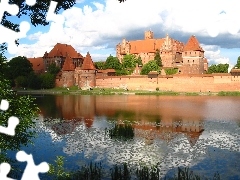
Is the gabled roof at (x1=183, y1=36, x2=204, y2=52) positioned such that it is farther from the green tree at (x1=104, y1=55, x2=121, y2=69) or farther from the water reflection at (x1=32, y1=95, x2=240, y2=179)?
the water reflection at (x1=32, y1=95, x2=240, y2=179)

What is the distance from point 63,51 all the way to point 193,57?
29817mm

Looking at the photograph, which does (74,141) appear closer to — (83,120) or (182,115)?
(83,120)

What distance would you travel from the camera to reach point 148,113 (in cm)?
2492

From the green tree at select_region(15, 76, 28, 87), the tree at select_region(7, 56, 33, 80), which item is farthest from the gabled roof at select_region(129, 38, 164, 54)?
the green tree at select_region(15, 76, 28, 87)

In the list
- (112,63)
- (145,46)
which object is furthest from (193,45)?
(145,46)

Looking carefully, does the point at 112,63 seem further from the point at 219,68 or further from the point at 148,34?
the point at 219,68

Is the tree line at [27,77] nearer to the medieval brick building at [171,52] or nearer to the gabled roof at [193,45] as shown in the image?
the medieval brick building at [171,52]

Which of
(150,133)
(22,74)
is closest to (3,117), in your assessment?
(150,133)

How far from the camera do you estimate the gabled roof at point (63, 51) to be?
7194 cm

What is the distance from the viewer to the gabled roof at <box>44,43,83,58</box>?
71938 mm

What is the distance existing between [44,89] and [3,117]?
52.4 m

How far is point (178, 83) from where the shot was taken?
166ft

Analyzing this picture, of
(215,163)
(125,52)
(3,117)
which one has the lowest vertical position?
(215,163)

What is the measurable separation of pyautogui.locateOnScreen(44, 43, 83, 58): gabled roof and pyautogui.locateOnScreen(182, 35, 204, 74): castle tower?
86.2 ft
